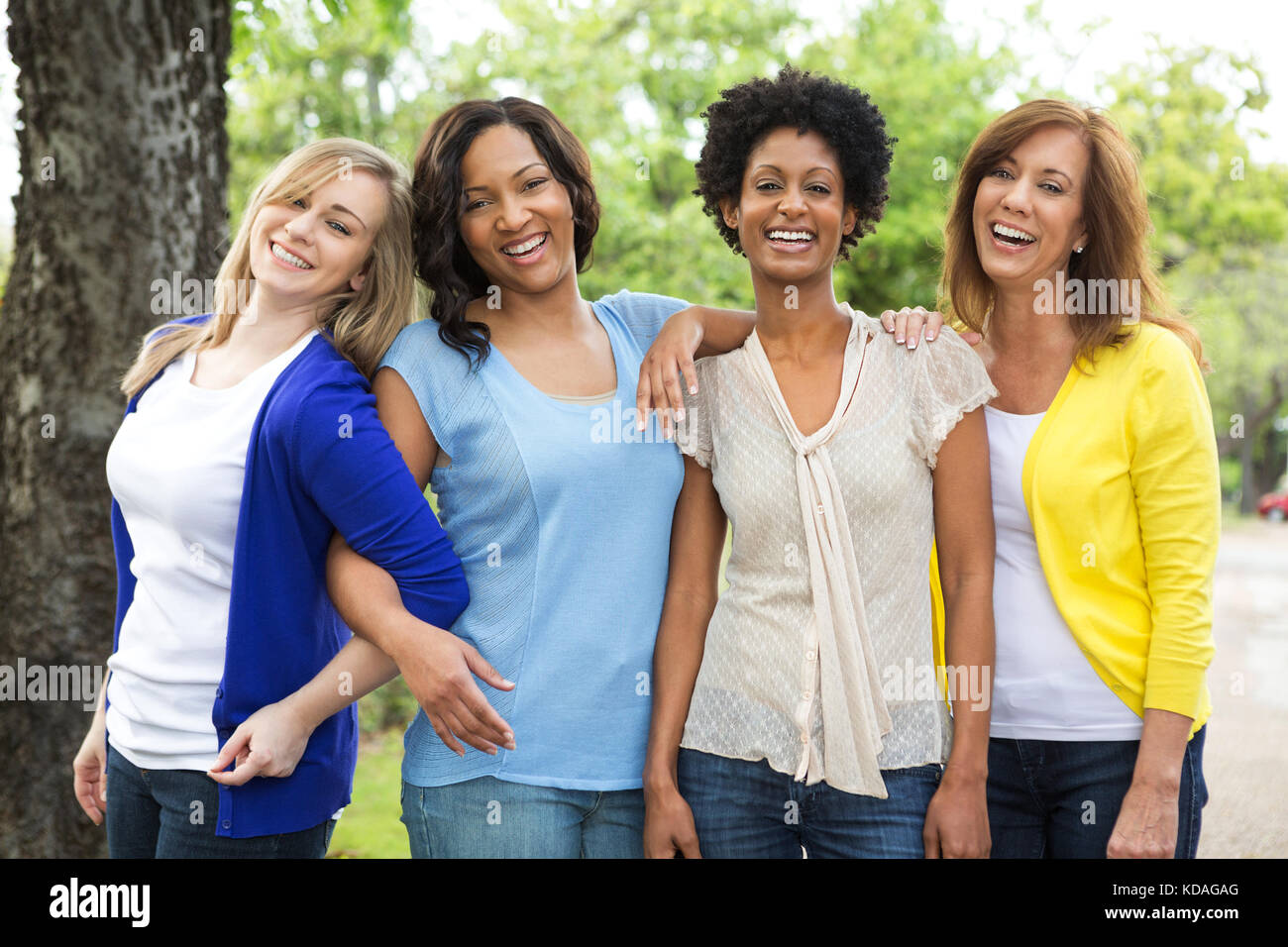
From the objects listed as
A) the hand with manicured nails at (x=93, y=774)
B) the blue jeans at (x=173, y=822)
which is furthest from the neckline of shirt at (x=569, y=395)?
the hand with manicured nails at (x=93, y=774)

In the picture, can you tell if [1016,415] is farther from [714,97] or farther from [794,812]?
[714,97]

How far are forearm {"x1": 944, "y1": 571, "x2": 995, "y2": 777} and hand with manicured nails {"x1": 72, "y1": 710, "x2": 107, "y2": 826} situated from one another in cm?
201

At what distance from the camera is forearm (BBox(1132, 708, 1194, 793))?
2.46 m

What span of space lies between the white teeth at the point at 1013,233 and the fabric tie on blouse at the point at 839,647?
763 mm

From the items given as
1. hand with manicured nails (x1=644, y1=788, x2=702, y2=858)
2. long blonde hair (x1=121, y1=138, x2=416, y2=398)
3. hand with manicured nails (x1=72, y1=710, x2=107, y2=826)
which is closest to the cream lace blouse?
hand with manicured nails (x1=644, y1=788, x2=702, y2=858)

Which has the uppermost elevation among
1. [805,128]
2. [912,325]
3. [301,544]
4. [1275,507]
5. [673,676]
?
[1275,507]

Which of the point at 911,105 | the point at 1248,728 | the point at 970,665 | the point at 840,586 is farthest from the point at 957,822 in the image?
the point at 911,105

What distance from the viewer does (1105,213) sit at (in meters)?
2.72

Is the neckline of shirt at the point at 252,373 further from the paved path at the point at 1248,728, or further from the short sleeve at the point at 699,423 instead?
the paved path at the point at 1248,728

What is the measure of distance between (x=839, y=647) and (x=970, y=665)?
30 cm

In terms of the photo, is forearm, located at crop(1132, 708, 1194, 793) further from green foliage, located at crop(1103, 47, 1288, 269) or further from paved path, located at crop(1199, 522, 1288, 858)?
green foliage, located at crop(1103, 47, 1288, 269)

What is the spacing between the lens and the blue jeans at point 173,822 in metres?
2.32
